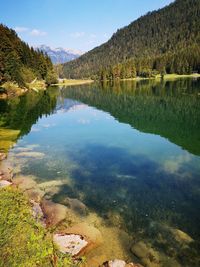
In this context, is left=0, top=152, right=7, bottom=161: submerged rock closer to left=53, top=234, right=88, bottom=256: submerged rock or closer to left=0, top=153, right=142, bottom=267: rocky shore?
left=0, top=153, right=142, bottom=267: rocky shore

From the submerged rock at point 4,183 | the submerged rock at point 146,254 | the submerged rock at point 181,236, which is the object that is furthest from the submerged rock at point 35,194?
the submerged rock at point 181,236

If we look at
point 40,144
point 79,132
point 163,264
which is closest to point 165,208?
point 163,264

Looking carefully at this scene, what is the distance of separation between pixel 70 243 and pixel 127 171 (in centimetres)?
1168

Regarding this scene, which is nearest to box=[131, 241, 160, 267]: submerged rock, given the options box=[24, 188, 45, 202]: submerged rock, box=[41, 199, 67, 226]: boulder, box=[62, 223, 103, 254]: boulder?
box=[62, 223, 103, 254]: boulder

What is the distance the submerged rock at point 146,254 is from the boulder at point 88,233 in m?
1.88

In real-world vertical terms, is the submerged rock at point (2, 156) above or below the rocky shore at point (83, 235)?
below

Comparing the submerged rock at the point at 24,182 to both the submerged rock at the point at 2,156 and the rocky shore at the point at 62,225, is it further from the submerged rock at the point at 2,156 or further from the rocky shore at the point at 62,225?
the submerged rock at the point at 2,156

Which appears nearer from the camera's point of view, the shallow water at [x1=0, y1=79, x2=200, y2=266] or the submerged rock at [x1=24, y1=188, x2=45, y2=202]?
the shallow water at [x1=0, y1=79, x2=200, y2=266]

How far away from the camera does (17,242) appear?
12711mm

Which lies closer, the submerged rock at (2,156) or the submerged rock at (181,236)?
the submerged rock at (181,236)

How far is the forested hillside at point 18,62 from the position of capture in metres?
96.1

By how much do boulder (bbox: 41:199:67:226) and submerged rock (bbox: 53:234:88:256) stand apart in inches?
75.8

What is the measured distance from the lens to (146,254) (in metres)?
13.4

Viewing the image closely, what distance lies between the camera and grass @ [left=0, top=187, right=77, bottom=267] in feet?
37.6
